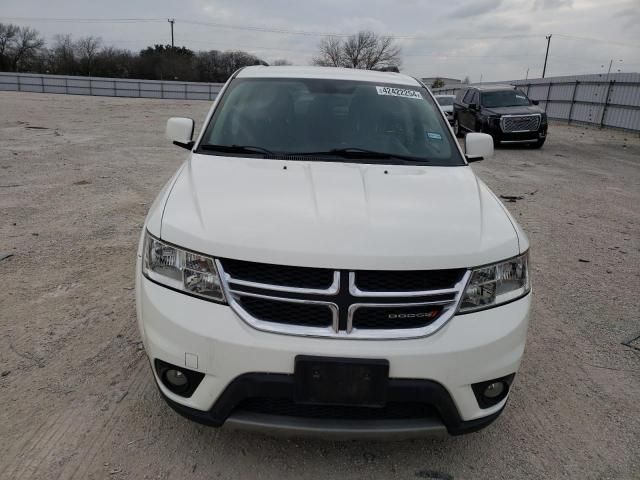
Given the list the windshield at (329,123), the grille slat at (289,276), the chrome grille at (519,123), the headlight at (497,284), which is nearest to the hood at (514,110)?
the chrome grille at (519,123)

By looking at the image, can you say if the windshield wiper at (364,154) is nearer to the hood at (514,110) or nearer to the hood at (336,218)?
the hood at (336,218)

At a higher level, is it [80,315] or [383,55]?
[383,55]

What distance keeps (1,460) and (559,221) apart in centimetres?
661

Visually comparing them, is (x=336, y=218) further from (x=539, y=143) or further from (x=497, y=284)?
(x=539, y=143)

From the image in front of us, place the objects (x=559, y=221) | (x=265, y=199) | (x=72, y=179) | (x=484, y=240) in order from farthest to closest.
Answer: (x=72, y=179) → (x=559, y=221) → (x=265, y=199) → (x=484, y=240)

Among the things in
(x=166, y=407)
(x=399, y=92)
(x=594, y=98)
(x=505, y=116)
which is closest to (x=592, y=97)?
(x=594, y=98)

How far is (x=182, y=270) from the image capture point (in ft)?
6.75

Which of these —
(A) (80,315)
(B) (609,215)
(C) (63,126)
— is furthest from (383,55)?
Answer: (A) (80,315)

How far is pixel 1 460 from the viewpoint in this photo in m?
2.18

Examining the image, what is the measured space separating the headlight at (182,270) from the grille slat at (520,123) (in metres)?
13.7

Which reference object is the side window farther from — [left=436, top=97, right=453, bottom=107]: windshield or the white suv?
the white suv

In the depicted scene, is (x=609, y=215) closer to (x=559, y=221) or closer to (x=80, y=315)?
(x=559, y=221)

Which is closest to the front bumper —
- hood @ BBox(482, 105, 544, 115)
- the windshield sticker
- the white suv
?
the white suv

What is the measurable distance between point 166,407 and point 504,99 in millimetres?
15088
